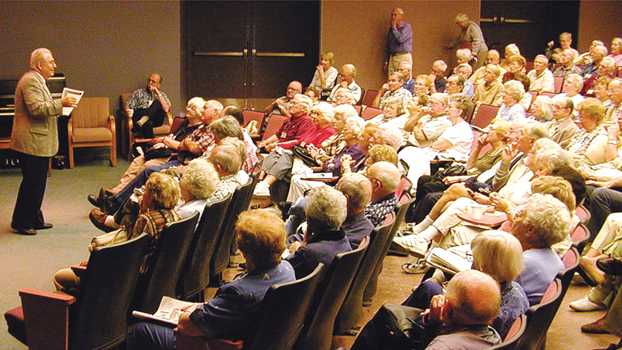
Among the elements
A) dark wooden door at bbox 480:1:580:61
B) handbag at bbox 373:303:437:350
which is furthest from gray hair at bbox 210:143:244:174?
dark wooden door at bbox 480:1:580:61

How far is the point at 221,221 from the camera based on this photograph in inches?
150

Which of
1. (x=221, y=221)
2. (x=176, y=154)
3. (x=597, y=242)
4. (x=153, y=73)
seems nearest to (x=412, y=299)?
(x=221, y=221)

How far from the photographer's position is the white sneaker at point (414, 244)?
431cm

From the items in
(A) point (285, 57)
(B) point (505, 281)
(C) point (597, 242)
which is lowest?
(C) point (597, 242)

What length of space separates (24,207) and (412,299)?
3.90 m

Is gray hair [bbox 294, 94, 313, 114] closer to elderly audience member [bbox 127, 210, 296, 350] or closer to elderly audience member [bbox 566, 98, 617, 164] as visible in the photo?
elderly audience member [bbox 566, 98, 617, 164]

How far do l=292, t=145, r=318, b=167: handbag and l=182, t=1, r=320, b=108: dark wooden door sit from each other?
559 centimetres

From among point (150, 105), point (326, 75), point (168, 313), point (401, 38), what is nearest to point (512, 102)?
point (326, 75)

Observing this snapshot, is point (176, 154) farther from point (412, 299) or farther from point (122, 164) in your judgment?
point (412, 299)

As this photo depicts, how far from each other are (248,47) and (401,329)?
960 cm

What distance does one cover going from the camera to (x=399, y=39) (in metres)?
10.8

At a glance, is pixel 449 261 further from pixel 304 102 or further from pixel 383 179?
pixel 304 102

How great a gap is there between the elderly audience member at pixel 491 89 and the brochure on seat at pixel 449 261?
5152 millimetres

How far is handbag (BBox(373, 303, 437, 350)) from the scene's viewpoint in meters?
2.54
